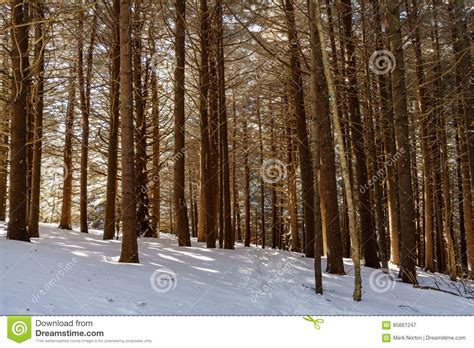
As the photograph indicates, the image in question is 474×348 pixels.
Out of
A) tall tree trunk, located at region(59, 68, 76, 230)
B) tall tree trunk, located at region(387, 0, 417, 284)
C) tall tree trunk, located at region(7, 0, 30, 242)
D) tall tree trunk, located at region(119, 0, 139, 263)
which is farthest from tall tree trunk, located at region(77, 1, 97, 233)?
tall tree trunk, located at region(387, 0, 417, 284)

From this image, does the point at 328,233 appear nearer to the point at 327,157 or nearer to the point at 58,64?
the point at 327,157

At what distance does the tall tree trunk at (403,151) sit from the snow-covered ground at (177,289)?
0.73 metres

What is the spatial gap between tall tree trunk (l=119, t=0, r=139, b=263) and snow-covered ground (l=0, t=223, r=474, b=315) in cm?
39

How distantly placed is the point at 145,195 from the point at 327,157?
844cm

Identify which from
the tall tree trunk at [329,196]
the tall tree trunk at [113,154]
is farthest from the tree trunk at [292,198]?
the tall tree trunk at [329,196]

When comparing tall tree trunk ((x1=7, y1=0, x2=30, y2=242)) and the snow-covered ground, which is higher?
tall tree trunk ((x1=7, y1=0, x2=30, y2=242))

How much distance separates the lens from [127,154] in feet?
26.0

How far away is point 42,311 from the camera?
3998mm

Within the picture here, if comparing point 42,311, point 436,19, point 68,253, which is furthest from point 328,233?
point 436,19

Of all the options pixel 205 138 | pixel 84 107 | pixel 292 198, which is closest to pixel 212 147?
pixel 205 138

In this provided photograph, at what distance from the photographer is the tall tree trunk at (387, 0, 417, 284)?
9.12 m

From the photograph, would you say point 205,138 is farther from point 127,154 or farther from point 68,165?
point 68,165

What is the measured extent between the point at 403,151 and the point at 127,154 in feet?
20.2

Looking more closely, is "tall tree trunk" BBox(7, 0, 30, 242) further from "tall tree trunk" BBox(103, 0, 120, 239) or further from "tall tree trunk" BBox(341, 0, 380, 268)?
"tall tree trunk" BBox(341, 0, 380, 268)
